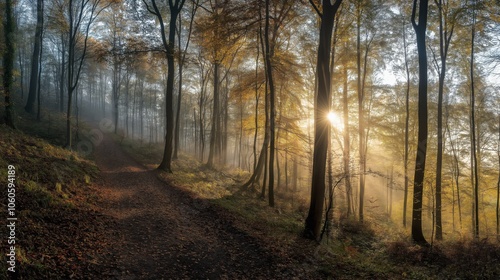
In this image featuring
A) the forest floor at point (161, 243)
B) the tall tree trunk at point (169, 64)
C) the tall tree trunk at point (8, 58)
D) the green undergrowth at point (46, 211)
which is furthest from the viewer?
the tall tree trunk at point (169, 64)

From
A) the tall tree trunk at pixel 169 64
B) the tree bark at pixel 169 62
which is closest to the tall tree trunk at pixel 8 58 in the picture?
the tree bark at pixel 169 62

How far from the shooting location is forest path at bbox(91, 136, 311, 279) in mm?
4727

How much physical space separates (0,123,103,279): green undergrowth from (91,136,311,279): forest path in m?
0.62

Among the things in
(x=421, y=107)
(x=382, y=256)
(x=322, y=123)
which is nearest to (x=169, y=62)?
(x=322, y=123)

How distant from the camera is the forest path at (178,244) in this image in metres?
4.73

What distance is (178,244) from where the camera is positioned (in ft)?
19.2

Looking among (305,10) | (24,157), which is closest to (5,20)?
(24,157)

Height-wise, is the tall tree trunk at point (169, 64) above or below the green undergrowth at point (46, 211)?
above

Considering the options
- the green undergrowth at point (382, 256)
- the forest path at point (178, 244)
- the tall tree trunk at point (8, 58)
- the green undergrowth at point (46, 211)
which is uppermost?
the tall tree trunk at point (8, 58)

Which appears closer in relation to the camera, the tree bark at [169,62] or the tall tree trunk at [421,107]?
the tall tree trunk at [421,107]

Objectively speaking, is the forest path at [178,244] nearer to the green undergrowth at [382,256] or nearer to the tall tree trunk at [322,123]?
the green undergrowth at [382,256]

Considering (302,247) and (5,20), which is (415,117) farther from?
(5,20)

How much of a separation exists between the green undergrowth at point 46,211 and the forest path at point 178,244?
62 cm

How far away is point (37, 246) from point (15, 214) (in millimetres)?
1288
